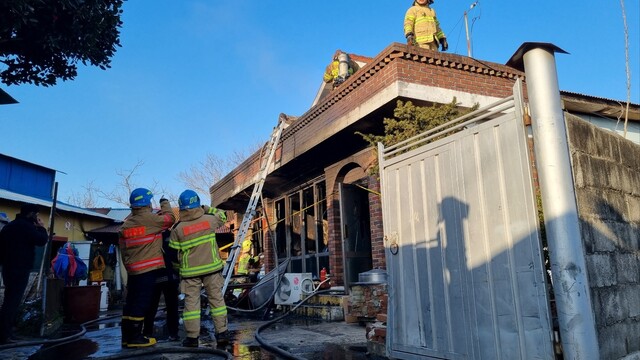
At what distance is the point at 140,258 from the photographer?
534 cm

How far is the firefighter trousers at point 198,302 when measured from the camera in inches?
198

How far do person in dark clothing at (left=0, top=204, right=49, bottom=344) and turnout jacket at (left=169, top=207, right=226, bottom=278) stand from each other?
8.11 ft

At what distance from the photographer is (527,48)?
2.96 meters

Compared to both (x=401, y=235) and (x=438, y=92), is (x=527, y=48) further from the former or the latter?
(x=438, y=92)

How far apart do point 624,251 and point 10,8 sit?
687 cm

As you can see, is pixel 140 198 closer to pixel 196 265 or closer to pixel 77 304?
pixel 196 265

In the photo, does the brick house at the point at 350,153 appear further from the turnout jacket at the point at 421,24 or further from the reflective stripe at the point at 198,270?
the reflective stripe at the point at 198,270

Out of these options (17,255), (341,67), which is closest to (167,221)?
(17,255)

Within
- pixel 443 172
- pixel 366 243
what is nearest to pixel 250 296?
pixel 366 243

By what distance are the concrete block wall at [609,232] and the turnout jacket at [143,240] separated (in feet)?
14.6

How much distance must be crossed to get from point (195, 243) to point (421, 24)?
6.90 m

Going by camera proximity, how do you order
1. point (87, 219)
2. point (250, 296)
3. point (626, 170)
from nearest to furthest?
1. point (626, 170)
2. point (250, 296)
3. point (87, 219)

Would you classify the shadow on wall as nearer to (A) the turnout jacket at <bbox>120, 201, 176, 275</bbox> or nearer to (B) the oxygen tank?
(A) the turnout jacket at <bbox>120, 201, 176, 275</bbox>

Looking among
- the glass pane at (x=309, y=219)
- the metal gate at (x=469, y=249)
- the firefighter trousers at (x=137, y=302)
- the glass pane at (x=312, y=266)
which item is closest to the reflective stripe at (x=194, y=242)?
the firefighter trousers at (x=137, y=302)
